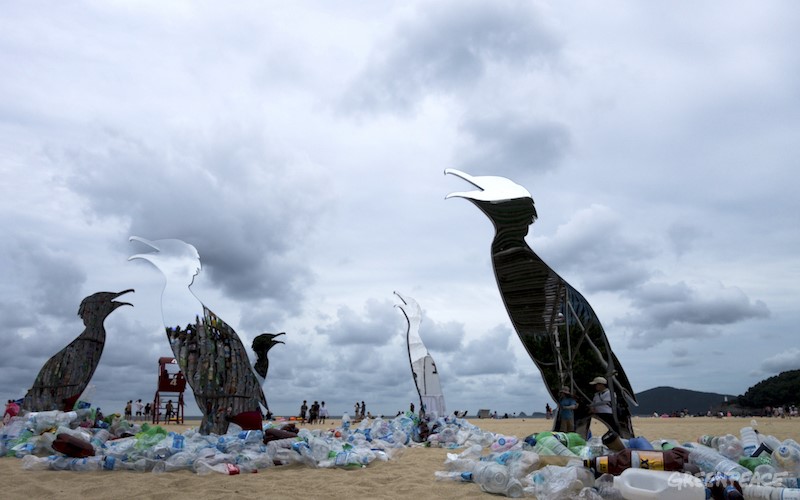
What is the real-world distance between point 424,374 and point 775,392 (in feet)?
123

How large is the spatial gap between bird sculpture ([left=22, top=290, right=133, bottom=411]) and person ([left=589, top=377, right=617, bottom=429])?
11.0 metres

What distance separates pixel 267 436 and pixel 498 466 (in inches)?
151

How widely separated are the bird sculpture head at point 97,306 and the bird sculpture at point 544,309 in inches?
374

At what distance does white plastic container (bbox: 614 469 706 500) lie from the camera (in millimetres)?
4719

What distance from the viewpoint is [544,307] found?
865 cm

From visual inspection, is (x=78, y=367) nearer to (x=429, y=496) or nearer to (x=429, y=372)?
(x=429, y=372)

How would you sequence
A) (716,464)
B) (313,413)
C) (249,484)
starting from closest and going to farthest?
(716,464) → (249,484) → (313,413)

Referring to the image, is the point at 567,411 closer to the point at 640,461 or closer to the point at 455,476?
the point at 455,476

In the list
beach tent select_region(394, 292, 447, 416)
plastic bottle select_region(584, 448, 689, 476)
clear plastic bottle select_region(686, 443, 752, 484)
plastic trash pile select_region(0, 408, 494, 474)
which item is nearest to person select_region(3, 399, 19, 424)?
plastic trash pile select_region(0, 408, 494, 474)

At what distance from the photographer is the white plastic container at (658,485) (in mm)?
4719

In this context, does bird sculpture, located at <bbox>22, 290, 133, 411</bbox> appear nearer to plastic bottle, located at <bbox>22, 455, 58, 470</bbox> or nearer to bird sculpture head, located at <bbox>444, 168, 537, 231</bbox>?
plastic bottle, located at <bbox>22, 455, 58, 470</bbox>

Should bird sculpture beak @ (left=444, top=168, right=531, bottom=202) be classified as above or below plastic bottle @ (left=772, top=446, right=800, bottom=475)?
above

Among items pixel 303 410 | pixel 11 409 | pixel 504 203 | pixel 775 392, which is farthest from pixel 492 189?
pixel 775 392

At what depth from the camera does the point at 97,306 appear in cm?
1367
